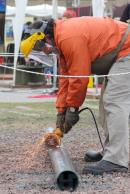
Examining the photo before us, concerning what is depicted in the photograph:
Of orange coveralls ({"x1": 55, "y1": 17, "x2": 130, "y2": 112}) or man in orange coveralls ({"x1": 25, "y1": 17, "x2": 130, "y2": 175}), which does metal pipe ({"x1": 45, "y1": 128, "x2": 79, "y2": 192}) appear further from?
orange coveralls ({"x1": 55, "y1": 17, "x2": 130, "y2": 112})

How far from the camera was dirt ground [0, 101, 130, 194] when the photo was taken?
16.9 ft

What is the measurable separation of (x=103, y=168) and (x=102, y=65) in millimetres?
1095

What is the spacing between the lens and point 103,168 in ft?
18.7

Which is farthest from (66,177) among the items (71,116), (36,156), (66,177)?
(36,156)

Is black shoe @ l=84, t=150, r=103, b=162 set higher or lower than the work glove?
lower

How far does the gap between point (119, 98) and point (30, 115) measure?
504cm

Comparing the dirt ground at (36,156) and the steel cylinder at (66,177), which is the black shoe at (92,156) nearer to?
the dirt ground at (36,156)

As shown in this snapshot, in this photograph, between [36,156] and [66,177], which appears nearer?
[66,177]

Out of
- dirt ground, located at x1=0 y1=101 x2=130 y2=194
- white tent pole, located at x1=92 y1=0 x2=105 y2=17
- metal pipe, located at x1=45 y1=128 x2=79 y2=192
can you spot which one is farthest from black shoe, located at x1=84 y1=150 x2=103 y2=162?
white tent pole, located at x1=92 y1=0 x2=105 y2=17

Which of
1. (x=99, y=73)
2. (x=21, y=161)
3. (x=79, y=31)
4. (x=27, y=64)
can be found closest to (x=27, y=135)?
(x=21, y=161)

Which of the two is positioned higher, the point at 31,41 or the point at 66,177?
the point at 31,41

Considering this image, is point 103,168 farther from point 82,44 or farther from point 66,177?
point 82,44

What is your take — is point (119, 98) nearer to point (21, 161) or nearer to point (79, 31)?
point (79, 31)

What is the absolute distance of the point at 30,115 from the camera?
34.7 feet
